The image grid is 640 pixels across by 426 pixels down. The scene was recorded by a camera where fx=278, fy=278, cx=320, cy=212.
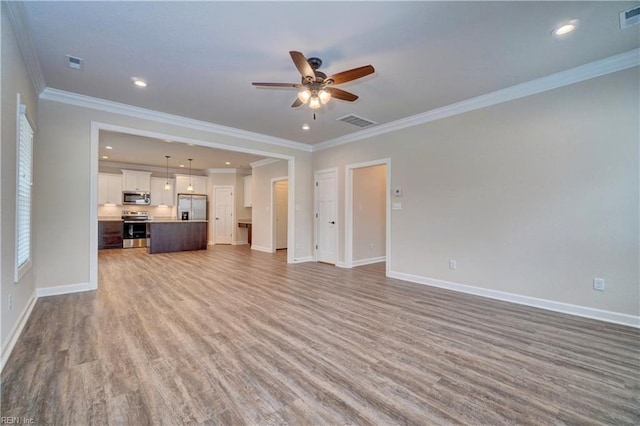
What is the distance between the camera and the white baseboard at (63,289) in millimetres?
3715

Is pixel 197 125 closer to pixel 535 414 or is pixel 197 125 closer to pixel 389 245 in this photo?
pixel 389 245

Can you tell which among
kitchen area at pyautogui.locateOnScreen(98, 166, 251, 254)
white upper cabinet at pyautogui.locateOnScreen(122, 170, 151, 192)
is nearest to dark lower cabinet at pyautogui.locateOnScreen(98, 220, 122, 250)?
kitchen area at pyautogui.locateOnScreen(98, 166, 251, 254)

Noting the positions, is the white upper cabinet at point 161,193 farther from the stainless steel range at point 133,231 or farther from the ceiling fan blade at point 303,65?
the ceiling fan blade at point 303,65

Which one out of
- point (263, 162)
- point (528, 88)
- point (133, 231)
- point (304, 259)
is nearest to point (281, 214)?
point (263, 162)

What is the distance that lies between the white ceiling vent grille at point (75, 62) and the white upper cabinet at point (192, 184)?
7036 millimetres

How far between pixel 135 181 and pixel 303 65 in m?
8.90

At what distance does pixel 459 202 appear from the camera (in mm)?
4176

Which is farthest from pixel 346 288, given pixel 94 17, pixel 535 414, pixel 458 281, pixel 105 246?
pixel 105 246

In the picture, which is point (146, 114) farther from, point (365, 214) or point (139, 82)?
point (365, 214)

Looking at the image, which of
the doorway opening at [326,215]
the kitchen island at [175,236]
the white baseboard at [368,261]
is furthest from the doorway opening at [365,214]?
the kitchen island at [175,236]

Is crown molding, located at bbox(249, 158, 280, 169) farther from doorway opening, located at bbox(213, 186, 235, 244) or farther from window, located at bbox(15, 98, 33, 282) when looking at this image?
window, located at bbox(15, 98, 33, 282)

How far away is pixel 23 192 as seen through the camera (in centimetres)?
293

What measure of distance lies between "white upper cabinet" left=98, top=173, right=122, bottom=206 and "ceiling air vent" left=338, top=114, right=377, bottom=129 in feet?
26.2

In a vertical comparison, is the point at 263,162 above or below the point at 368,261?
above
